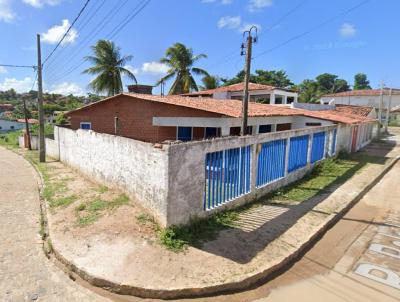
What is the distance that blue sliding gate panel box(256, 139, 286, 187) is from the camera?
825 centimetres

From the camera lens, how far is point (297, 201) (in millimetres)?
8328

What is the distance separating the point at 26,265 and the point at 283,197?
6389mm

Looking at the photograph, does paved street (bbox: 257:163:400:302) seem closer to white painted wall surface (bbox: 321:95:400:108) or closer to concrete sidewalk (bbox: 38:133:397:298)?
concrete sidewalk (bbox: 38:133:397:298)

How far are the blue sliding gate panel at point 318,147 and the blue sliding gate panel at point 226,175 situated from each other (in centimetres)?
528

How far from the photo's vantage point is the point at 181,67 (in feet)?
102

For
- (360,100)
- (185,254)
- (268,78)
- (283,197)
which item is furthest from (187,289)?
(360,100)

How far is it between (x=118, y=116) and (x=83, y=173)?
5.37m

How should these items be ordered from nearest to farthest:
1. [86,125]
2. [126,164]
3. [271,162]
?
[126,164] < [271,162] < [86,125]

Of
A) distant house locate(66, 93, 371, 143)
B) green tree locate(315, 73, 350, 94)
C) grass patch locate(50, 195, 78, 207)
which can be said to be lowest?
grass patch locate(50, 195, 78, 207)

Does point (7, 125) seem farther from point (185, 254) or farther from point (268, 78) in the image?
point (185, 254)

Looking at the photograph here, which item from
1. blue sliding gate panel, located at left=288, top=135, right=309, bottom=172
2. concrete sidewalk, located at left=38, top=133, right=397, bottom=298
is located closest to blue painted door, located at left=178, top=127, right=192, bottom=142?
blue sliding gate panel, located at left=288, top=135, right=309, bottom=172

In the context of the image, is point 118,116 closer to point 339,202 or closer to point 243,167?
point 243,167

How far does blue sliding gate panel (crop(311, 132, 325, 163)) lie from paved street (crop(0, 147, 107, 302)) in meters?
9.71

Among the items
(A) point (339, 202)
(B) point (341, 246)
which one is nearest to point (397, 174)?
(A) point (339, 202)
